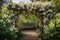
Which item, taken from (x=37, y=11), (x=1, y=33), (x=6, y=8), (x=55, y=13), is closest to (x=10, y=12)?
(x=6, y=8)

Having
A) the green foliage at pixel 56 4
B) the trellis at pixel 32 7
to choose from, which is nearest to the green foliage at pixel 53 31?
the green foliage at pixel 56 4

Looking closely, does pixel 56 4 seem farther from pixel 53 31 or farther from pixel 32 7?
pixel 53 31

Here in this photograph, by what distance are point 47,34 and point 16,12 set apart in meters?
3.28

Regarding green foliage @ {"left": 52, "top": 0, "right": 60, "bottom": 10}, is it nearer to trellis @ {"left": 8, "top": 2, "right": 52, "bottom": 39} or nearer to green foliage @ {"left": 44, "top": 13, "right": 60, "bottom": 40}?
trellis @ {"left": 8, "top": 2, "right": 52, "bottom": 39}

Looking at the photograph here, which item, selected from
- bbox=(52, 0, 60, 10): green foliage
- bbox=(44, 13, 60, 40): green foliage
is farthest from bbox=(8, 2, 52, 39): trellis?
bbox=(44, 13, 60, 40): green foliage

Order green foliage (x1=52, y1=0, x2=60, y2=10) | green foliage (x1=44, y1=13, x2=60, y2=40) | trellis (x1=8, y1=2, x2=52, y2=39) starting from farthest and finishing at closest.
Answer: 1. trellis (x1=8, y1=2, x2=52, y2=39)
2. green foliage (x1=52, y1=0, x2=60, y2=10)
3. green foliage (x1=44, y1=13, x2=60, y2=40)

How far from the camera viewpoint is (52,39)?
29.0ft

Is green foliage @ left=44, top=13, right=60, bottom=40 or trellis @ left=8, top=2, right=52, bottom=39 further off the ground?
trellis @ left=8, top=2, right=52, bottom=39

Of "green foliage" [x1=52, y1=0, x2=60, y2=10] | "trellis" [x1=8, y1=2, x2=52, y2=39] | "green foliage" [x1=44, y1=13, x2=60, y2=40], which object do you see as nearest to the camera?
A: "green foliage" [x1=44, y1=13, x2=60, y2=40]

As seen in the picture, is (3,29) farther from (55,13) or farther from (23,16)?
(23,16)

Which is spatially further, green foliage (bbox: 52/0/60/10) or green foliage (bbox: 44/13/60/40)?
green foliage (bbox: 52/0/60/10)

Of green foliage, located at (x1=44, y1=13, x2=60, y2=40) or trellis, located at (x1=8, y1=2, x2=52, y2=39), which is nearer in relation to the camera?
green foliage, located at (x1=44, y1=13, x2=60, y2=40)

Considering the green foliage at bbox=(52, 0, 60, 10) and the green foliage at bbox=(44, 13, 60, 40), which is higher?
the green foliage at bbox=(52, 0, 60, 10)

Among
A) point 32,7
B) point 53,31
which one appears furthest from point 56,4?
point 53,31
